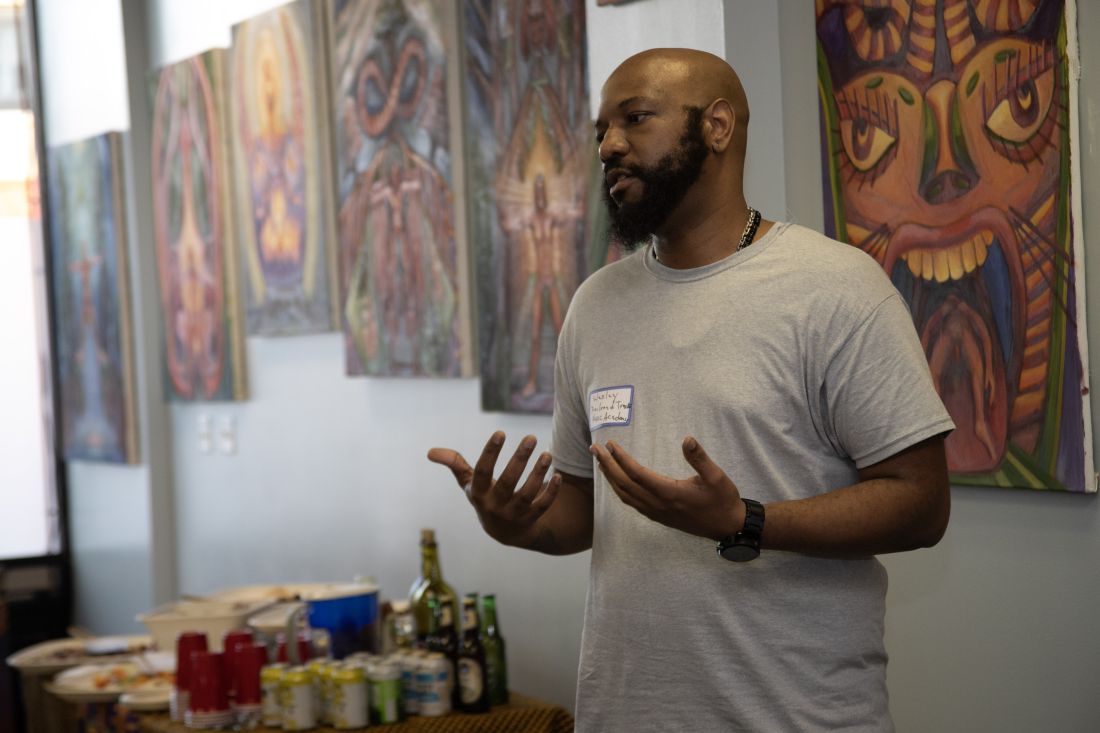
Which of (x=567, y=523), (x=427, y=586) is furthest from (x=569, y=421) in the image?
A: (x=427, y=586)

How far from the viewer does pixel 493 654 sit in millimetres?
2652

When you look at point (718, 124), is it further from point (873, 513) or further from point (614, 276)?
point (873, 513)

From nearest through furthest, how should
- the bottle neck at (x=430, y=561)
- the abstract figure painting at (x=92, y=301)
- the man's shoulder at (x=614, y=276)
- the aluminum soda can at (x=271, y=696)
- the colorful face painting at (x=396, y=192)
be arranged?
the man's shoulder at (x=614, y=276)
the aluminum soda can at (x=271, y=696)
the bottle neck at (x=430, y=561)
the colorful face painting at (x=396, y=192)
the abstract figure painting at (x=92, y=301)

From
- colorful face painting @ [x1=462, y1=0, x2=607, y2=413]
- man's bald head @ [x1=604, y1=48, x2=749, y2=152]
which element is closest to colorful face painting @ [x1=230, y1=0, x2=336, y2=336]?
colorful face painting @ [x1=462, y1=0, x2=607, y2=413]

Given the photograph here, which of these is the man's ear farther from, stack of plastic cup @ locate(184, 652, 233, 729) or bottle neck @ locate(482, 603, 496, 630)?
stack of plastic cup @ locate(184, 652, 233, 729)

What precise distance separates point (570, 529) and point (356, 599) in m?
1.31

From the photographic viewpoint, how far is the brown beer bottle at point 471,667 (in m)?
2.56

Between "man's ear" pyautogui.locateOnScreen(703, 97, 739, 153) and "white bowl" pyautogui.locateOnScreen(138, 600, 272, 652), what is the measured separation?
2089 millimetres

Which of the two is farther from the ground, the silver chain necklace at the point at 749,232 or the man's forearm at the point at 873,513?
the silver chain necklace at the point at 749,232

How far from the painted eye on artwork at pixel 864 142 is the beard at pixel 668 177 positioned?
702 millimetres

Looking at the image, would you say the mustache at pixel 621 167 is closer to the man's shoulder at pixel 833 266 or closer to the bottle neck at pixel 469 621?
the man's shoulder at pixel 833 266

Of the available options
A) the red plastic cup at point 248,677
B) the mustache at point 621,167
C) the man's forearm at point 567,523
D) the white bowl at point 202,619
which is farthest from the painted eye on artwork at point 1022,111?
the white bowl at point 202,619

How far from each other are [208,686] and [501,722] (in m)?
0.64

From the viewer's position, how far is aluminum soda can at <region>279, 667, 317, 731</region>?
251 cm
